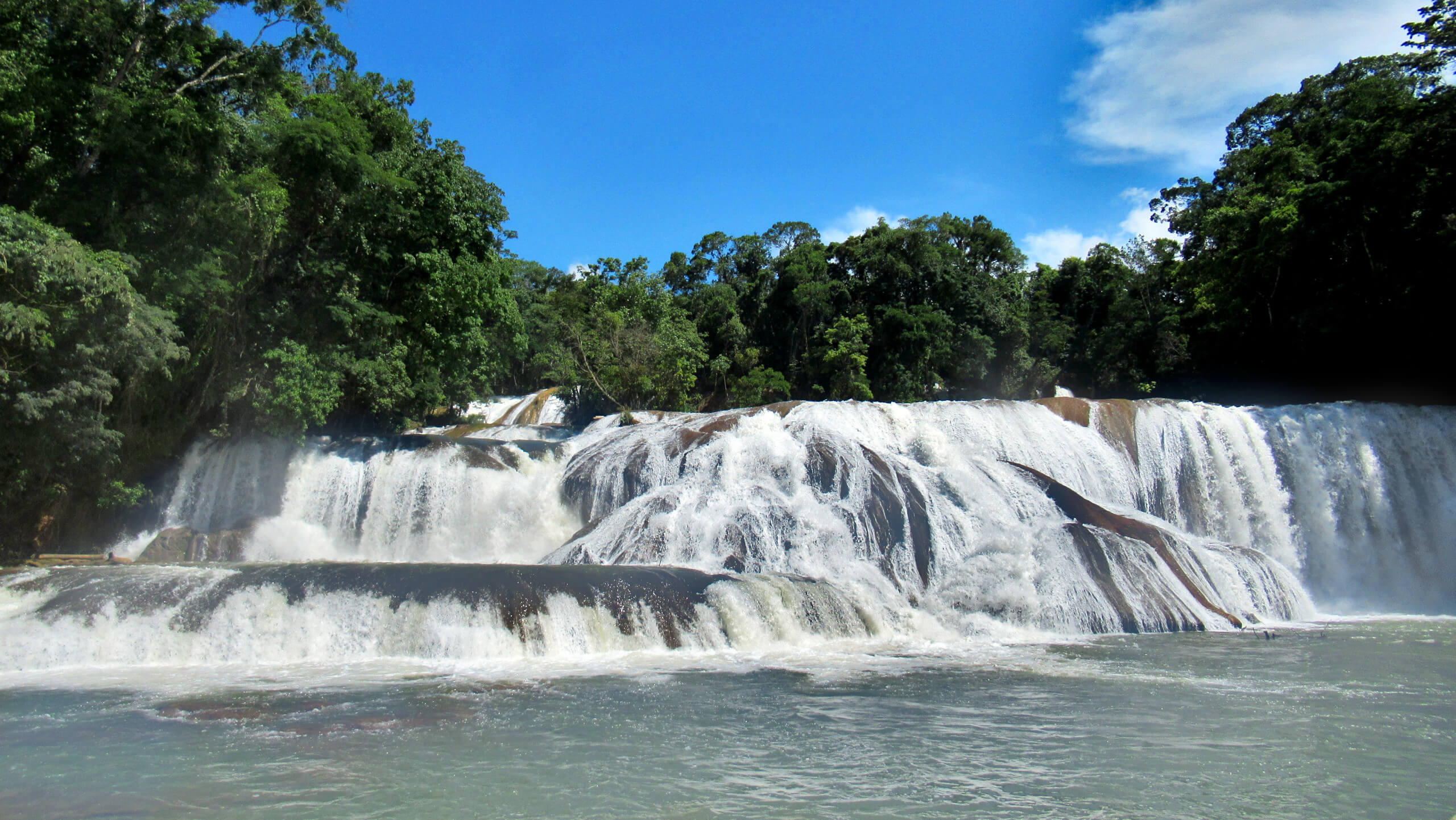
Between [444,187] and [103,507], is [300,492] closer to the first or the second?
[103,507]

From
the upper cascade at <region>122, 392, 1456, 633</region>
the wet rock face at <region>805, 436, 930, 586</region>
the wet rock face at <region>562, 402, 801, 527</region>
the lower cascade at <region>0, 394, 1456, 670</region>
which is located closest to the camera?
the lower cascade at <region>0, 394, 1456, 670</region>

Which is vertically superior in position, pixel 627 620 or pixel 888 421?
pixel 888 421

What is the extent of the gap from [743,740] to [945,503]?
855 cm

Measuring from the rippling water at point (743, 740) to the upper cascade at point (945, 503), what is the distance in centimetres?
338

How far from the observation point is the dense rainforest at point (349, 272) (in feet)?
41.0

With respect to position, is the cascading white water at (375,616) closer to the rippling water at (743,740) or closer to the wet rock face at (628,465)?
the rippling water at (743,740)

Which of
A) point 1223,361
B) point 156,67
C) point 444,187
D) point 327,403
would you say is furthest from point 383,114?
point 1223,361

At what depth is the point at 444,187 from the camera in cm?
1844

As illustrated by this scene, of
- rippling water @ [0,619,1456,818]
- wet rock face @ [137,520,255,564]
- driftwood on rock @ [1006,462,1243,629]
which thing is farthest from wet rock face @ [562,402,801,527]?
rippling water @ [0,619,1456,818]

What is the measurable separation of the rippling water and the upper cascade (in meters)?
3.38

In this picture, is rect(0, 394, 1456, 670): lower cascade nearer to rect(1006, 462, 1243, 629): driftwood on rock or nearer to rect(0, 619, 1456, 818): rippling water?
rect(1006, 462, 1243, 629): driftwood on rock

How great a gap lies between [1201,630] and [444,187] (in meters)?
16.8

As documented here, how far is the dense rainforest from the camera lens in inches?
492

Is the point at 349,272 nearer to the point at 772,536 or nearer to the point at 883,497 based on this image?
the point at 772,536
